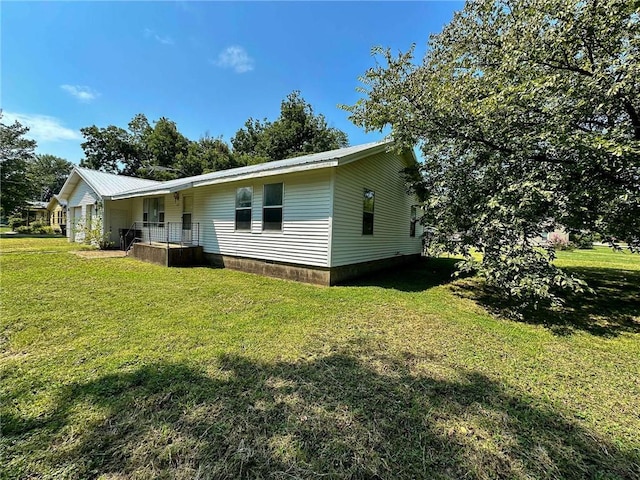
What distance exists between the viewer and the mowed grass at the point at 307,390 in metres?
1.94

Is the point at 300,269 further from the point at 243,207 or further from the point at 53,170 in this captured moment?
the point at 53,170

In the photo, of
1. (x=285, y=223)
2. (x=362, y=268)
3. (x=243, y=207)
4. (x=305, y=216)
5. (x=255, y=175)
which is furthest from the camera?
(x=243, y=207)

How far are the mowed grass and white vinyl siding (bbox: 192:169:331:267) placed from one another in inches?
91.0

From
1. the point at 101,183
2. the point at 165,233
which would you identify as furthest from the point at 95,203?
the point at 165,233

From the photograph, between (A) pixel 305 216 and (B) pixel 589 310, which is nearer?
(B) pixel 589 310

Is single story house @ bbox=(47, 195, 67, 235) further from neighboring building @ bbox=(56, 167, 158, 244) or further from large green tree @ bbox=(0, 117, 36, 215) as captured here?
neighboring building @ bbox=(56, 167, 158, 244)

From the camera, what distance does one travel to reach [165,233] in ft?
40.9

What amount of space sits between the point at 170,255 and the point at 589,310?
11.6 meters

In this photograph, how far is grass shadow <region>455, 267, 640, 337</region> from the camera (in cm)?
504

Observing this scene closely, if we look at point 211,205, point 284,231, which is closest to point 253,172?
point 284,231

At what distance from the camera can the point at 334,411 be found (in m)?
2.47

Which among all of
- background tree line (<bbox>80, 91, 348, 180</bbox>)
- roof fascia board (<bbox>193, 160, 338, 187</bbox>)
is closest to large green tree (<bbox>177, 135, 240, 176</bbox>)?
background tree line (<bbox>80, 91, 348, 180</bbox>)

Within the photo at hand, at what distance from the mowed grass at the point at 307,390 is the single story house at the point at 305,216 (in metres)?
2.36

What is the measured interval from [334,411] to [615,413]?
8.74ft
